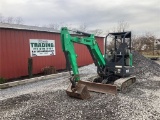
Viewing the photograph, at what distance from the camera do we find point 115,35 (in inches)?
392

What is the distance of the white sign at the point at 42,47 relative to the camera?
1386 cm

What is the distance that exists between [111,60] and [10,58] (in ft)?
19.6

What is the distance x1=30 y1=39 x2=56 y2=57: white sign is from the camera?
13856 millimetres

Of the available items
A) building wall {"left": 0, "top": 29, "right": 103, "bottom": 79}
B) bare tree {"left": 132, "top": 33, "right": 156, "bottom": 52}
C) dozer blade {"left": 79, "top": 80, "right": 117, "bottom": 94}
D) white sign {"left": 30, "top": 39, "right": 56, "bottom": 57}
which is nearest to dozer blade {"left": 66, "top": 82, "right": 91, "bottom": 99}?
dozer blade {"left": 79, "top": 80, "right": 117, "bottom": 94}

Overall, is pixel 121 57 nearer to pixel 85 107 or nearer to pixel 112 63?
pixel 112 63

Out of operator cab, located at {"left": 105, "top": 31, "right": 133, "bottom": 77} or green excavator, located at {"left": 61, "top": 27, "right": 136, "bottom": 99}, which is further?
operator cab, located at {"left": 105, "top": 31, "right": 133, "bottom": 77}

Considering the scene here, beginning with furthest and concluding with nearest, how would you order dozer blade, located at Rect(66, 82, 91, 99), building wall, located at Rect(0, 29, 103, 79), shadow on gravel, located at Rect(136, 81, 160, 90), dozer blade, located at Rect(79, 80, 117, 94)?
1. building wall, located at Rect(0, 29, 103, 79)
2. shadow on gravel, located at Rect(136, 81, 160, 90)
3. dozer blade, located at Rect(79, 80, 117, 94)
4. dozer blade, located at Rect(66, 82, 91, 99)

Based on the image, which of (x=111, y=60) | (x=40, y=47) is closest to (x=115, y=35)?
(x=111, y=60)

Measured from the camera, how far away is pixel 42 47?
574 inches

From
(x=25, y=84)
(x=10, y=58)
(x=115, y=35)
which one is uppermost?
(x=115, y=35)

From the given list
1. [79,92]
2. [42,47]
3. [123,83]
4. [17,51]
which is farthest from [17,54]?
[123,83]

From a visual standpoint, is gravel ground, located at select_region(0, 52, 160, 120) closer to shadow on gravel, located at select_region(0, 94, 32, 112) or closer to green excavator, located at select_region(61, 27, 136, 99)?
shadow on gravel, located at select_region(0, 94, 32, 112)

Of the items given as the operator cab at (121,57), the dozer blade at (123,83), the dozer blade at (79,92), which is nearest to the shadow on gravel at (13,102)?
the dozer blade at (79,92)

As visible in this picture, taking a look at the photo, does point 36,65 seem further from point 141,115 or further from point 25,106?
point 141,115
